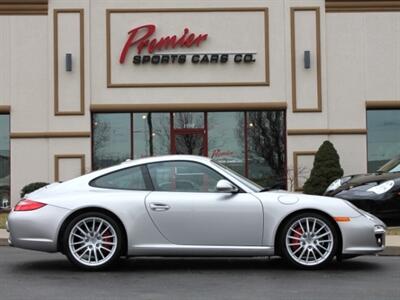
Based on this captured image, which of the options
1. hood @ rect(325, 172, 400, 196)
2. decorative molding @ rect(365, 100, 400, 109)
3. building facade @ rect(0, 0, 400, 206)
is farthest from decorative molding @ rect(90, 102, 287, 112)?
hood @ rect(325, 172, 400, 196)

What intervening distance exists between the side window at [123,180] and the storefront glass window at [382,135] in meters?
12.7

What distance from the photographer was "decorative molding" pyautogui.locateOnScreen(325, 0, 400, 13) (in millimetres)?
19047

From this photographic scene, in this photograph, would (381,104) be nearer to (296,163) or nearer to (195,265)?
(296,163)

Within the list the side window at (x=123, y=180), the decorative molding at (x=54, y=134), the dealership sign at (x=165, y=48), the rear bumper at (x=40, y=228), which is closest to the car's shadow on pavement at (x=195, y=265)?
the rear bumper at (x=40, y=228)

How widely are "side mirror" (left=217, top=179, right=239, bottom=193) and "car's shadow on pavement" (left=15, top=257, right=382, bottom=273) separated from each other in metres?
0.98

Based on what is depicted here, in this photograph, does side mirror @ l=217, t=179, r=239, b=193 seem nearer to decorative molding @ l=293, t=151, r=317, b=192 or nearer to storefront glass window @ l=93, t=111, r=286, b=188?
decorative molding @ l=293, t=151, r=317, b=192

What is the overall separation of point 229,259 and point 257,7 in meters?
11.8

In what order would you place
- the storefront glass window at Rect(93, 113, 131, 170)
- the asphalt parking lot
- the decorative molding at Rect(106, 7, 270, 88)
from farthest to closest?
the storefront glass window at Rect(93, 113, 131, 170) → the decorative molding at Rect(106, 7, 270, 88) → the asphalt parking lot

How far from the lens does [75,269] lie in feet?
25.5

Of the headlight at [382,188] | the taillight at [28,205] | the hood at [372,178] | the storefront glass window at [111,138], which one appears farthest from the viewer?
the storefront glass window at [111,138]

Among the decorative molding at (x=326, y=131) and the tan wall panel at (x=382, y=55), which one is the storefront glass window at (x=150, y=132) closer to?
the decorative molding at (x=326, y=131)

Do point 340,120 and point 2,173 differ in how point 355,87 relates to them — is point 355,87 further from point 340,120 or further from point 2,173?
point 2,173

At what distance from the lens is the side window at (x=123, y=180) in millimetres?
7750

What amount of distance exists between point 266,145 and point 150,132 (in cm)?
337
